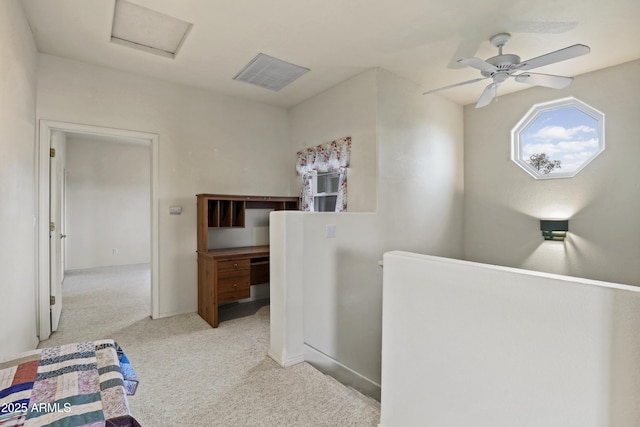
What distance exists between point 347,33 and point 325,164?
64.2 inches

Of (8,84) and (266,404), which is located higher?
(8,84)

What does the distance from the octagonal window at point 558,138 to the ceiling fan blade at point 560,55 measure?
1855 mm

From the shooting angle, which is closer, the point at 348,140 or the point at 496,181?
A: the point at 348,140

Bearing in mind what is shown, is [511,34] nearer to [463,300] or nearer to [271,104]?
[463,300]

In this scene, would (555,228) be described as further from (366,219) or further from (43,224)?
(43,224)

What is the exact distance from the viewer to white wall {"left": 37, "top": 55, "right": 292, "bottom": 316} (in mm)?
3252

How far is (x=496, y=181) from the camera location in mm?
4508

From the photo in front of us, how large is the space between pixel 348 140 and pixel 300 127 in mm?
1132

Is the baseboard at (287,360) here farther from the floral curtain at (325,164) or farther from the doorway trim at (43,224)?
the doorway trim at (43,224)

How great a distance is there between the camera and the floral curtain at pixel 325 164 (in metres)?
3.85

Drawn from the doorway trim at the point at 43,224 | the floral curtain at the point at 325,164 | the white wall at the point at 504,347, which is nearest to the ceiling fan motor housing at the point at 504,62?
the floral curtain at the point at 325,164

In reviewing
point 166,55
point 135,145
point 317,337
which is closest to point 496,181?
point 317,337

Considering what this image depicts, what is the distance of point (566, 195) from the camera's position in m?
3.88

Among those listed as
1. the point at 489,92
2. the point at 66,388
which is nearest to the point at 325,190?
the point at 489,92
